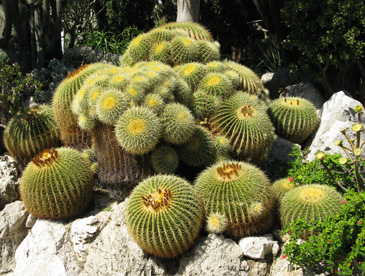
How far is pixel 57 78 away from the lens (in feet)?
22.7

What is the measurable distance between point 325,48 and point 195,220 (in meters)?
4.66

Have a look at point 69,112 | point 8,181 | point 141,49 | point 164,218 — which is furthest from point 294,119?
point 8,181

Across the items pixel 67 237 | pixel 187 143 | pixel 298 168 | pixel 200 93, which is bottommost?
pixel 67 237

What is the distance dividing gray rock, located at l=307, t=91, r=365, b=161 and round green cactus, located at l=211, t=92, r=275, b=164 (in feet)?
2.74

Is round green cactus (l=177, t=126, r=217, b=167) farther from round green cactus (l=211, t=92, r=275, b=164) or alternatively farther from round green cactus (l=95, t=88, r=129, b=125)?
round green cactus (l=95, t=88, r=129, b=125)

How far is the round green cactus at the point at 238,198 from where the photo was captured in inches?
157

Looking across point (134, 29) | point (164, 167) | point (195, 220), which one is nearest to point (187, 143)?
point (164, 167)

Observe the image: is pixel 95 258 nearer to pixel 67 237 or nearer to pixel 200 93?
pixel 67 237

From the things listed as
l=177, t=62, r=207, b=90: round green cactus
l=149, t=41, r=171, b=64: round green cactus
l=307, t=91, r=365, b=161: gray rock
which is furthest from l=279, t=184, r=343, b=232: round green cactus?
l=149, t=41, r=171, b=64: round green cactus

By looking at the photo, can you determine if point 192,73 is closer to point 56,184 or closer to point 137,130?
point 137,130

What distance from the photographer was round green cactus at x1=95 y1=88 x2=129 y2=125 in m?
4.34

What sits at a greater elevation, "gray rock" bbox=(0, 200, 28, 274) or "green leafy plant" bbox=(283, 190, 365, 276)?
"green leafy plant" bbox=(283, 190, 365, 276)

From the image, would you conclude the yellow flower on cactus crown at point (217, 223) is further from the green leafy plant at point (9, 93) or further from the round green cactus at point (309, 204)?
the green leafy plant at point (9, 93)

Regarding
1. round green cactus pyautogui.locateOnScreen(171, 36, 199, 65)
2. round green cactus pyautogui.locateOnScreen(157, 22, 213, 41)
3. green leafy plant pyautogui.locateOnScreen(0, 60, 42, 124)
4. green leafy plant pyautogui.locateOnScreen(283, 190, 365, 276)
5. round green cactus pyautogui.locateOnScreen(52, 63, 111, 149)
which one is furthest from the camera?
round green cactus pyautogui.locateOnScreen(157, 22, 213, 41)
